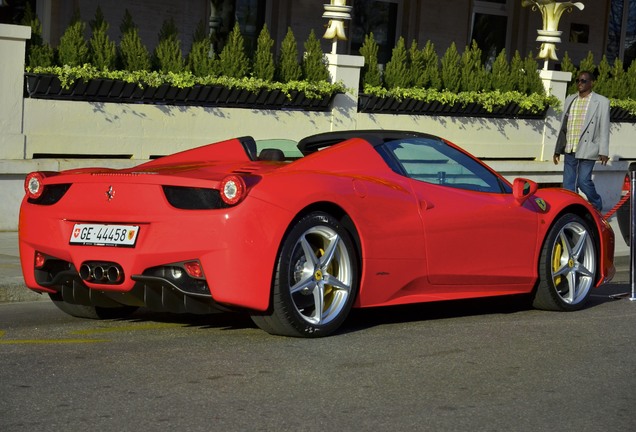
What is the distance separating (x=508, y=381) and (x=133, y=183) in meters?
2.41

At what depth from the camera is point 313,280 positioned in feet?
25.4

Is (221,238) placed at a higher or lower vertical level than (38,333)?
higher

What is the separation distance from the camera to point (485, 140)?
18672 mm

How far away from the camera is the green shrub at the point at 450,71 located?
1809 centimetres

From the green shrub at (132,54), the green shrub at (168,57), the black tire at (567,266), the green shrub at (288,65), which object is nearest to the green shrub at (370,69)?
the green shrub at (288,65)

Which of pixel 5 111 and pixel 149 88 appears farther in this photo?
pixel 149 88

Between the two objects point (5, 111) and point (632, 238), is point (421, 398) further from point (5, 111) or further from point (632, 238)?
point (5, 111)

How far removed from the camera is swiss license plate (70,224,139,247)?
7469mm

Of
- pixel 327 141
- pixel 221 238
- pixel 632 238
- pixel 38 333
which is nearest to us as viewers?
pixel 221 238

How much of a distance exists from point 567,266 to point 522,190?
0.83 metres

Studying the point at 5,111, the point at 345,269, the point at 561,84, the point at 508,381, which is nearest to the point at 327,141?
the point at 345,269

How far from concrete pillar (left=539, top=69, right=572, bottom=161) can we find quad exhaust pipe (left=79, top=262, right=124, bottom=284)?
12960 mm

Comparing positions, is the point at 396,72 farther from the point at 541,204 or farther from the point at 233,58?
the point at 541,204

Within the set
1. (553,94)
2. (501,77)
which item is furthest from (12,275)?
(553,94)
